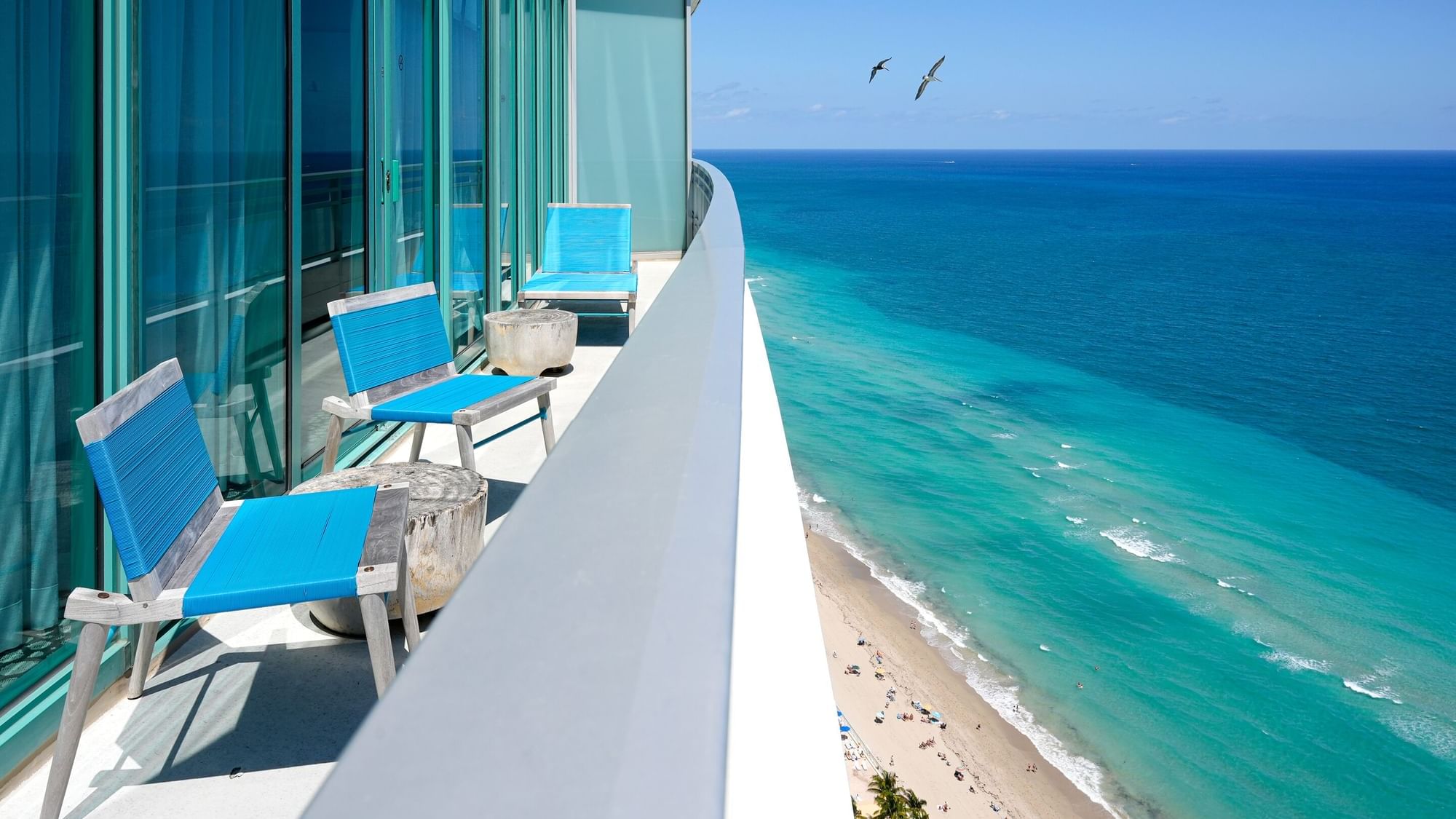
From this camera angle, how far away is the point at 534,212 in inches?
340

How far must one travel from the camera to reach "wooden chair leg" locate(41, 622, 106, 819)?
188cm

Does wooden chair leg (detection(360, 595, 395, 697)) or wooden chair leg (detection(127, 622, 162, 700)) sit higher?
wooden chair leg (detection(360, 595, 395, 697))

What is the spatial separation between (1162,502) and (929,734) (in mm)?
10071

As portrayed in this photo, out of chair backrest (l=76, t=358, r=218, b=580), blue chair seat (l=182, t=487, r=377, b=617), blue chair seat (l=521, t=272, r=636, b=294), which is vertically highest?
blue chair seat (l=521, t=272, r=636, b=294)

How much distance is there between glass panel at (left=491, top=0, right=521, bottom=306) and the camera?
283 inches

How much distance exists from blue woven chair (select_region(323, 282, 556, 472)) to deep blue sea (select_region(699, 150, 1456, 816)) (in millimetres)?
8185

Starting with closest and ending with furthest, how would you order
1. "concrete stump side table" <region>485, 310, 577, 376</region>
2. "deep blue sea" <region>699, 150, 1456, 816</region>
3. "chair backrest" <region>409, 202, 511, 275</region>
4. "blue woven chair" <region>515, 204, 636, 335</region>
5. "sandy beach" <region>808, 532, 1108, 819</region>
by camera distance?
1. "chair backrest" <region>409, 202, 511, 275</region>
2. "concrete stump side table" <region>485, 310, 577, 376</region>
3. "blue woven chair" <region>515, 204, 636, 335</region>
4. "sandy beach" <region>808, 532, 1108, 819</region>
5. "deep blue sea" <region>699, 150, 1456, 816</region>

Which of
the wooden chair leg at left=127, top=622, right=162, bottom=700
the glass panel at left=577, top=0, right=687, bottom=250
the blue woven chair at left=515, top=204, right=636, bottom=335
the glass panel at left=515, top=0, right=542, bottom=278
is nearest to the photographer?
the wooden chair leg at left=127, top=622, right=162, bottom=700

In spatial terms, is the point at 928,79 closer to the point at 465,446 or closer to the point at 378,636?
the point at 465,446

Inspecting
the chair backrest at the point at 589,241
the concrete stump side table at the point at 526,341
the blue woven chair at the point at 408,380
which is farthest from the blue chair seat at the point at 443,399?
the chair backrest at the point at 589,241

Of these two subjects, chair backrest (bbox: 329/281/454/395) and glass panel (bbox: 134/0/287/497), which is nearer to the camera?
glass panel (bbox: 134/0/287/497)

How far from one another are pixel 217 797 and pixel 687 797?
6.57 ft

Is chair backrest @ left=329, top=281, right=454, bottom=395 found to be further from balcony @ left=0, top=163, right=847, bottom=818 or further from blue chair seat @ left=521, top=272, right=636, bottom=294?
blue chair seat @ left=521, top=272, right=636, bottom=294

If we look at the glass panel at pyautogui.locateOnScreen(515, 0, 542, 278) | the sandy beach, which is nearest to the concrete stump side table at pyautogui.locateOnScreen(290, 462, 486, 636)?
the glass panel at pyautogui.locateOnScreen(515, 0, 542, 278)
